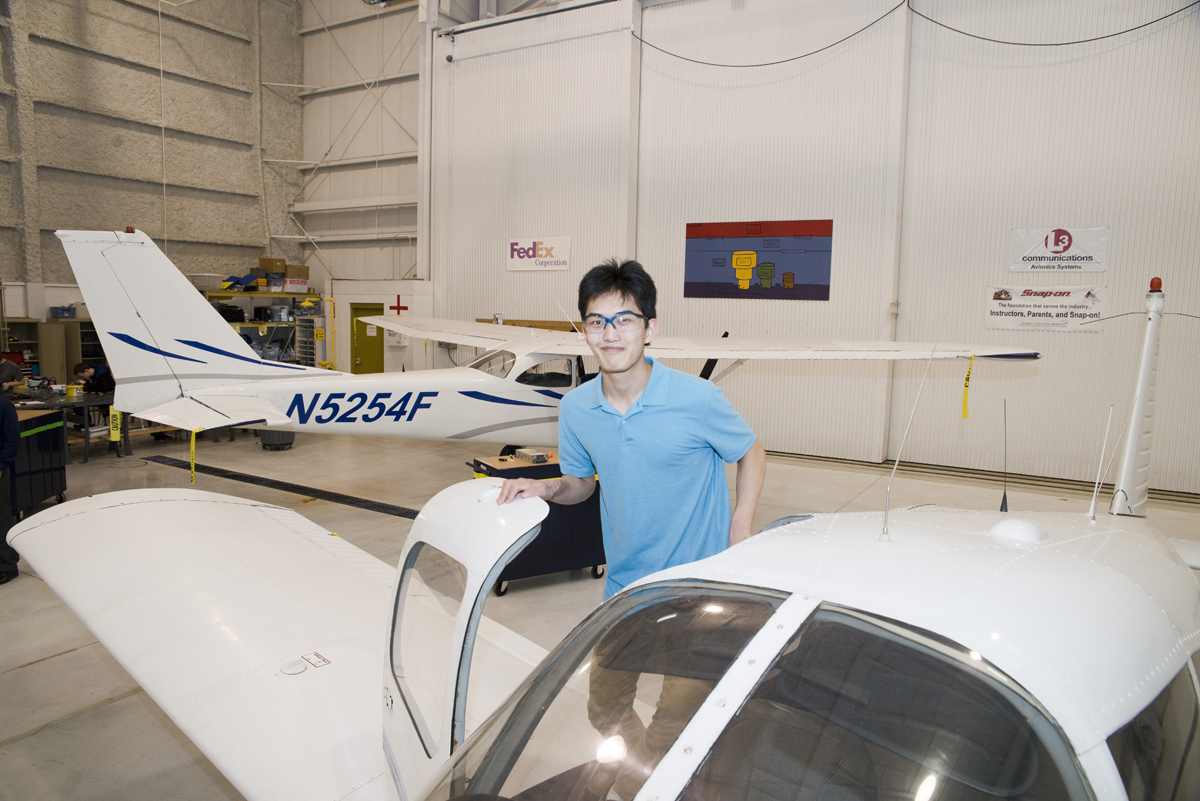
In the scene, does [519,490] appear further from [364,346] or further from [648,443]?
[364,346]

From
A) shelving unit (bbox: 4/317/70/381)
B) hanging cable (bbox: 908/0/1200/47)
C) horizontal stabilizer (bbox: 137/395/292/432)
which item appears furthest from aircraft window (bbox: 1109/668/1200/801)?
shelving unit (bbox: 4/317/70/381)

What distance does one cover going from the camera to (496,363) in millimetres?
8453

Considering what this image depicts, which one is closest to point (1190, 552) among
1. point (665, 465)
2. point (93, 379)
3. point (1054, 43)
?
point (665, 465)

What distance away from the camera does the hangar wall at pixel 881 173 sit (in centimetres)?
912

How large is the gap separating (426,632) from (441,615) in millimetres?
87

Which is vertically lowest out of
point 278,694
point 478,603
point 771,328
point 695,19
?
point 278,694

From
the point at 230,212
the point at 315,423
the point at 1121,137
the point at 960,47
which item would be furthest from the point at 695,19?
the point at 230,212

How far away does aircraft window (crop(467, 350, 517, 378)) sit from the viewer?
8.31m

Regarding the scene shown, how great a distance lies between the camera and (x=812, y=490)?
900 cm

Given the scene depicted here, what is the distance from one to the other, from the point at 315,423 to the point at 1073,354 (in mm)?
9347

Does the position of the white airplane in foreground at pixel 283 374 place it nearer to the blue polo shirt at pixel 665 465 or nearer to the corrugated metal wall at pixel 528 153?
the corrugated metal wall at pixel 528 153

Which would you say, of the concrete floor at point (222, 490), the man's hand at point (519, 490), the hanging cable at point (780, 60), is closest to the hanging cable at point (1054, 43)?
the hanging cable at point (780, 60)

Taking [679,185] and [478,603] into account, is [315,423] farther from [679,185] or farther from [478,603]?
[679,185]

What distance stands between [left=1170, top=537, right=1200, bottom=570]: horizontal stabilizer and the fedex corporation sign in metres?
10.8
